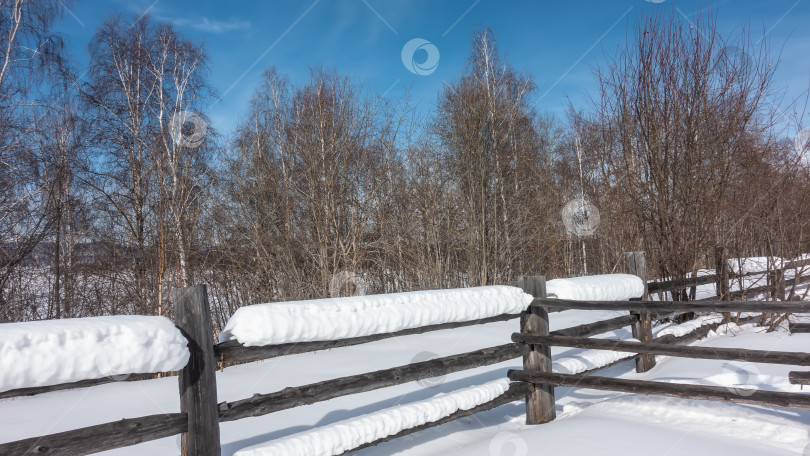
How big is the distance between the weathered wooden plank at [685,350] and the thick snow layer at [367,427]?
71 cm

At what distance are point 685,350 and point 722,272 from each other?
5123 millimetres

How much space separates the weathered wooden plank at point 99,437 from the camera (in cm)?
200

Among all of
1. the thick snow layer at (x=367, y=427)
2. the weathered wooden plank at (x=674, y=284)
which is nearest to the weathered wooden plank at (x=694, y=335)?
the weathered wooden plank at (x=674, y=284)

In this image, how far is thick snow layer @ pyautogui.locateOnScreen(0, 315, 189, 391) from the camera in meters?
1.95

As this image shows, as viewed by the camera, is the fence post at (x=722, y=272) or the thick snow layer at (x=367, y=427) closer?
the thick snow layer at (x=367, y=427)

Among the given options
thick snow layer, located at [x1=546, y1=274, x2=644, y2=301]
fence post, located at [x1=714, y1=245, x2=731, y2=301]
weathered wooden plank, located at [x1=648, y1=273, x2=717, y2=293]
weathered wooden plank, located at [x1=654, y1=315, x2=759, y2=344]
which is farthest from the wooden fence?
fence post, located at [x1=714, y1=245, x2=731, y2=301]

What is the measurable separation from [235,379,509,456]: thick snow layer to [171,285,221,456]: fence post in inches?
7.6

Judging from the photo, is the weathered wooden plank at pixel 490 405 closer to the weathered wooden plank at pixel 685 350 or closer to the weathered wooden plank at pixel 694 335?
the weathered wooden plank at pixel 685 350

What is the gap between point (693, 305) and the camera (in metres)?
3.87

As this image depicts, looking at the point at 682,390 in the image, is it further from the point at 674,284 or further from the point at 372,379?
the point at 674,284

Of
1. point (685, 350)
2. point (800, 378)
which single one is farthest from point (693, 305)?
point (800, 378)

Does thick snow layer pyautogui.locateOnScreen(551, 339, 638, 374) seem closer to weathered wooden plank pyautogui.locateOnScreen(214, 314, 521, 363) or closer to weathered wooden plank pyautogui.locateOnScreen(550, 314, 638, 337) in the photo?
weathered wooden plank pyautogui.locateOnScreen(550, 314, 638, 337)

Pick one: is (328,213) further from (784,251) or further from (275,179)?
(784,251)

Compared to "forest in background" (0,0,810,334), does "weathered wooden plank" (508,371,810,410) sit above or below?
below
